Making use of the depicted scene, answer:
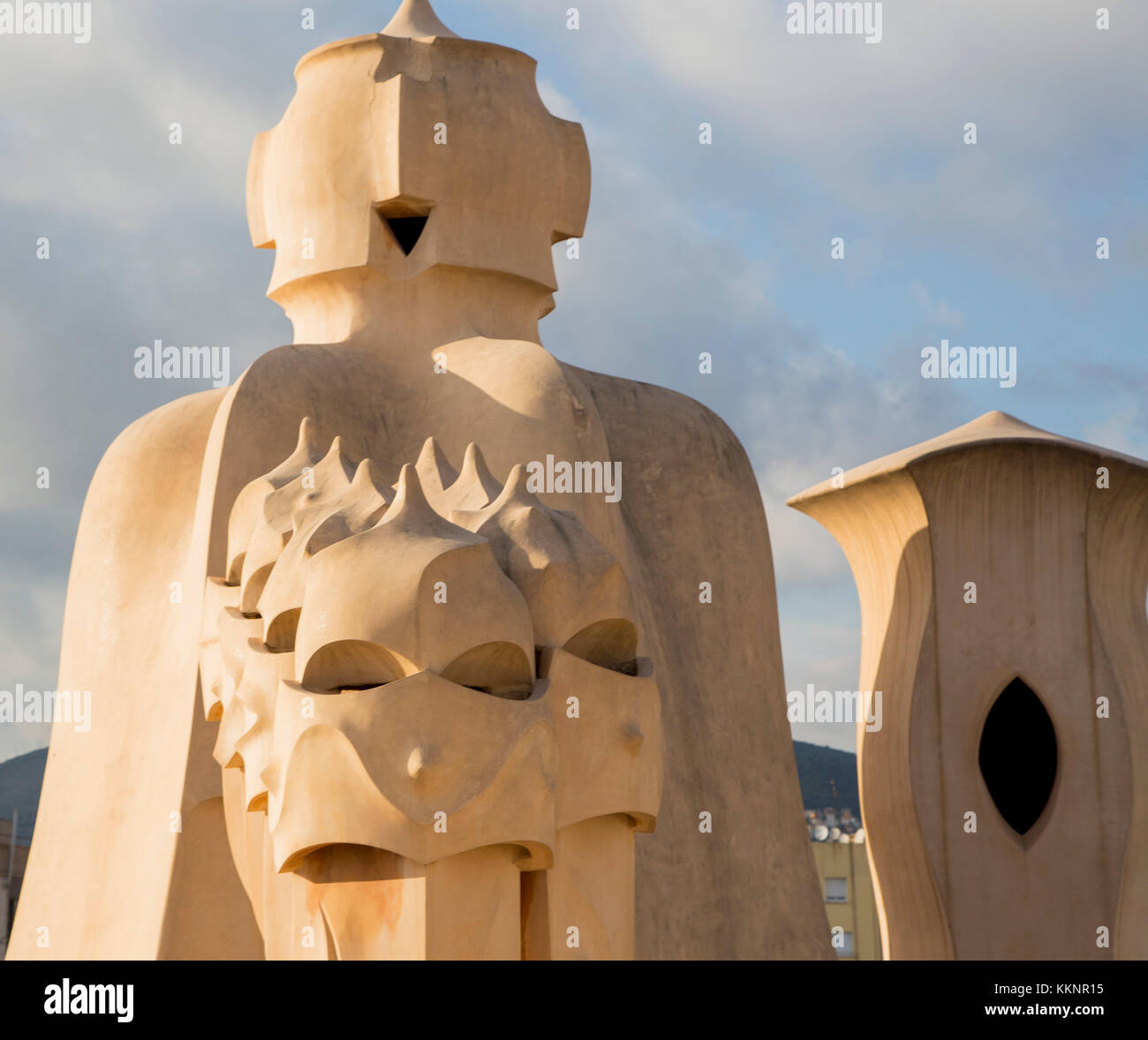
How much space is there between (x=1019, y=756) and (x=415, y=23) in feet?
18.6

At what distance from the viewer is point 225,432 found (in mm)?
8797

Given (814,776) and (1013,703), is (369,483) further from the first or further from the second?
(814,776)

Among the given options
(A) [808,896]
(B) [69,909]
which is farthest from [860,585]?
(B) [69,909]

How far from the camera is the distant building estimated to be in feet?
103

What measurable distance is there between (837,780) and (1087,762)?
188 feet

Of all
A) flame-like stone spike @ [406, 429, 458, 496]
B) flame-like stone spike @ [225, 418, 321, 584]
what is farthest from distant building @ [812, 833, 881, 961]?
flame-like stone spike @ [406, 429, 458, 496]

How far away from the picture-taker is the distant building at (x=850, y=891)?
1231 inches

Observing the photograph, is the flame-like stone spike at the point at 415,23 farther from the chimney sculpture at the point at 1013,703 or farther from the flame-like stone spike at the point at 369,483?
the flame-like stone spike at the point at 369,483

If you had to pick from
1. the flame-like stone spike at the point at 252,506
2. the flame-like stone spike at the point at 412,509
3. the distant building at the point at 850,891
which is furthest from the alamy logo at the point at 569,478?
the distant building at the point at 850,891

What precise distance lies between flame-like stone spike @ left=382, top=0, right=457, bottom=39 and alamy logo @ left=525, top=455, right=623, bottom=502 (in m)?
2.90
